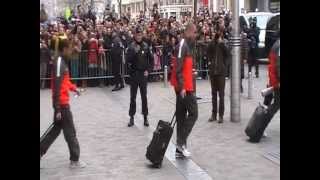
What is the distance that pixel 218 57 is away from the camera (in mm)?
11711

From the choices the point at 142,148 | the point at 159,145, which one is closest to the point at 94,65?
the point at 142,148

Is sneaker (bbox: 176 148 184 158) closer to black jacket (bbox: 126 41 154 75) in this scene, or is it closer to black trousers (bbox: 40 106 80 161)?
black trousers (bbox: 40 106 80 161)

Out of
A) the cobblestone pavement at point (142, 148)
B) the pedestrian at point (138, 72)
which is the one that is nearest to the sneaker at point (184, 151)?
the cobblestone pavement at point (142, 148)

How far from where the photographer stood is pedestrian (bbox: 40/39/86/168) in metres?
7.76

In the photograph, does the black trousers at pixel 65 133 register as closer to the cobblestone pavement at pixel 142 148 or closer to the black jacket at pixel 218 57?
the cobblestone pavement at pixel 142 148

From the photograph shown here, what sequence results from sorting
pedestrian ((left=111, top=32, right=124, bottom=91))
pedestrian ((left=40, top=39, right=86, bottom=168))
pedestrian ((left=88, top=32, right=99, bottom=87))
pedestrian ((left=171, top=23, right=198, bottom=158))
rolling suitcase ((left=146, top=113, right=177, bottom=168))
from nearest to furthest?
1. pedestrian ((left=40, top=39, right=86, bottom=168))
2. rolling suitcase ((left=146, top=113, right=177, bottom=168))
3. pedestrian ((left=171, top=23, right=198, bottom=158))
4. pedestrian ((left=111, top=32, right=124, bottom=91))
5. pedestrian ((left=88, top=32, right=99, bottom=87))

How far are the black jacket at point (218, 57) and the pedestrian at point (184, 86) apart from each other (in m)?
2.97

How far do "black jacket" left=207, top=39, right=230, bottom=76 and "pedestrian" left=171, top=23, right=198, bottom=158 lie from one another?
9.75 feet

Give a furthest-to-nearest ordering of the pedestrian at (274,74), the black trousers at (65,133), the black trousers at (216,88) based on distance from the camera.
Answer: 1. the black trousers at (216,88)
2. the pedestrian at (274,74)
3. the black trousers at (65,133)

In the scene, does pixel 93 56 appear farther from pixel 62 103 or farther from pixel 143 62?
pixel 62 103

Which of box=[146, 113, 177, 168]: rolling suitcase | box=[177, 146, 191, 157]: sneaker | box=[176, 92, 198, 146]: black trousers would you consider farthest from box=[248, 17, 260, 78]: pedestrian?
box=[146, 113, 177, 168]: rolling suitcase

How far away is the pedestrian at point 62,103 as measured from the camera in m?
7.76
